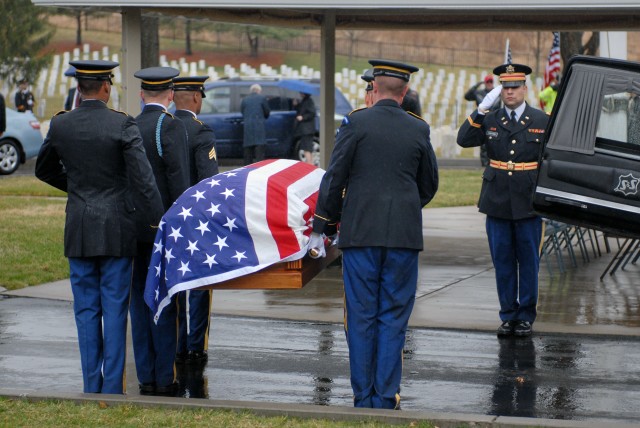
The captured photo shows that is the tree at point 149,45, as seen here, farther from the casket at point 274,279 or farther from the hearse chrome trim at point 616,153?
the casket at point 274,279

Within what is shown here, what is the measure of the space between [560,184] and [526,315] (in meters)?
1.78

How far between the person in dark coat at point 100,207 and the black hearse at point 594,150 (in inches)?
101

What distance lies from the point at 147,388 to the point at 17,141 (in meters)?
17.5

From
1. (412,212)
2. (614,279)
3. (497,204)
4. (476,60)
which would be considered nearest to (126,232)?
(412,212)

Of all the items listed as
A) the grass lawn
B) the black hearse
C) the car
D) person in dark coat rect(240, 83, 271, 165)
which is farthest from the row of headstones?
the grass lawn

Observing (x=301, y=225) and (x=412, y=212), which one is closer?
(x=412, y=212)

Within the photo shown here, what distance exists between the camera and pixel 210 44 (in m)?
62.6

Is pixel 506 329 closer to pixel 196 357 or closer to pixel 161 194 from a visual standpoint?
pixel 196 357

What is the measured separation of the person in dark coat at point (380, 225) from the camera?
6258 millimetres

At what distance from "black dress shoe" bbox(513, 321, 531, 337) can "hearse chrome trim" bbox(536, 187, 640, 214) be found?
1.68 meters

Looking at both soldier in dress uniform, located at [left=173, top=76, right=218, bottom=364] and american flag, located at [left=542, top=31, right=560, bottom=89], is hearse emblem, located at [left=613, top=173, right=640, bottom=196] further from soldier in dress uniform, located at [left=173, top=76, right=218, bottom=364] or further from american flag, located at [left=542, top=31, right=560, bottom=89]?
american flag, located at [left=542, top=31, right=560, bottom=89]

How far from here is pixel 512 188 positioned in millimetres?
8836

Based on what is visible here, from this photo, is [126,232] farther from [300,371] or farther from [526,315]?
[526,315]

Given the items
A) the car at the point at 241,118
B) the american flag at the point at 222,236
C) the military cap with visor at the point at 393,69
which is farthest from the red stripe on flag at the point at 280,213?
the car at the point at 241,118
